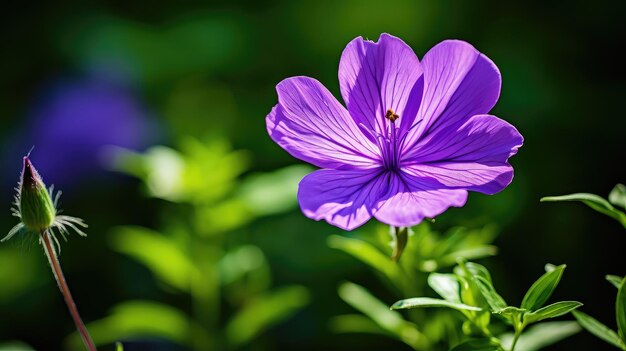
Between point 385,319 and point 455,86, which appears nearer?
point 455,86

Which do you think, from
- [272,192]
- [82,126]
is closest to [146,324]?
[272,192]

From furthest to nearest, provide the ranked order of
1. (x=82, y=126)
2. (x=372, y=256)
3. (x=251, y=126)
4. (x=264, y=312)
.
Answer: (x=82, y=126), (x=251, y=126), (x=264, y=312), (x=372, y=256)

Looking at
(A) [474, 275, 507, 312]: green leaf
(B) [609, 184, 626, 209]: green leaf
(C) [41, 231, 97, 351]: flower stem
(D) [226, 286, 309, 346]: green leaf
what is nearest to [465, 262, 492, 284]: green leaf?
(A) [474, 275, 507, 312]: green leaf

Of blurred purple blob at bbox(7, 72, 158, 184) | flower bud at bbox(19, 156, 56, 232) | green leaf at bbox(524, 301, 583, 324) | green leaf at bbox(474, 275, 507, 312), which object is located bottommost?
green leaf at bbox(524, 301, 583, 324)

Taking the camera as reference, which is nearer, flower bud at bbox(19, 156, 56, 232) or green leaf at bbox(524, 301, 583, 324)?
green leaf at bbox(524, 301, 583, 324)

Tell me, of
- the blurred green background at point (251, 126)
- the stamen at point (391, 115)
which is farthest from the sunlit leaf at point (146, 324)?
the stamen at point (391, 115)

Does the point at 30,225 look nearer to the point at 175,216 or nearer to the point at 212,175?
the point at 212,175

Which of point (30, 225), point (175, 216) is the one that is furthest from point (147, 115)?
point (30, 225)

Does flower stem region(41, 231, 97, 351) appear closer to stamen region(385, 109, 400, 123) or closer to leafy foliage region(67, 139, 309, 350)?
stamen region(385, 109, 400, 123)

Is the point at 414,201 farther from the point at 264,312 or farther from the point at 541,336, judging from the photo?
the point at 264,312
